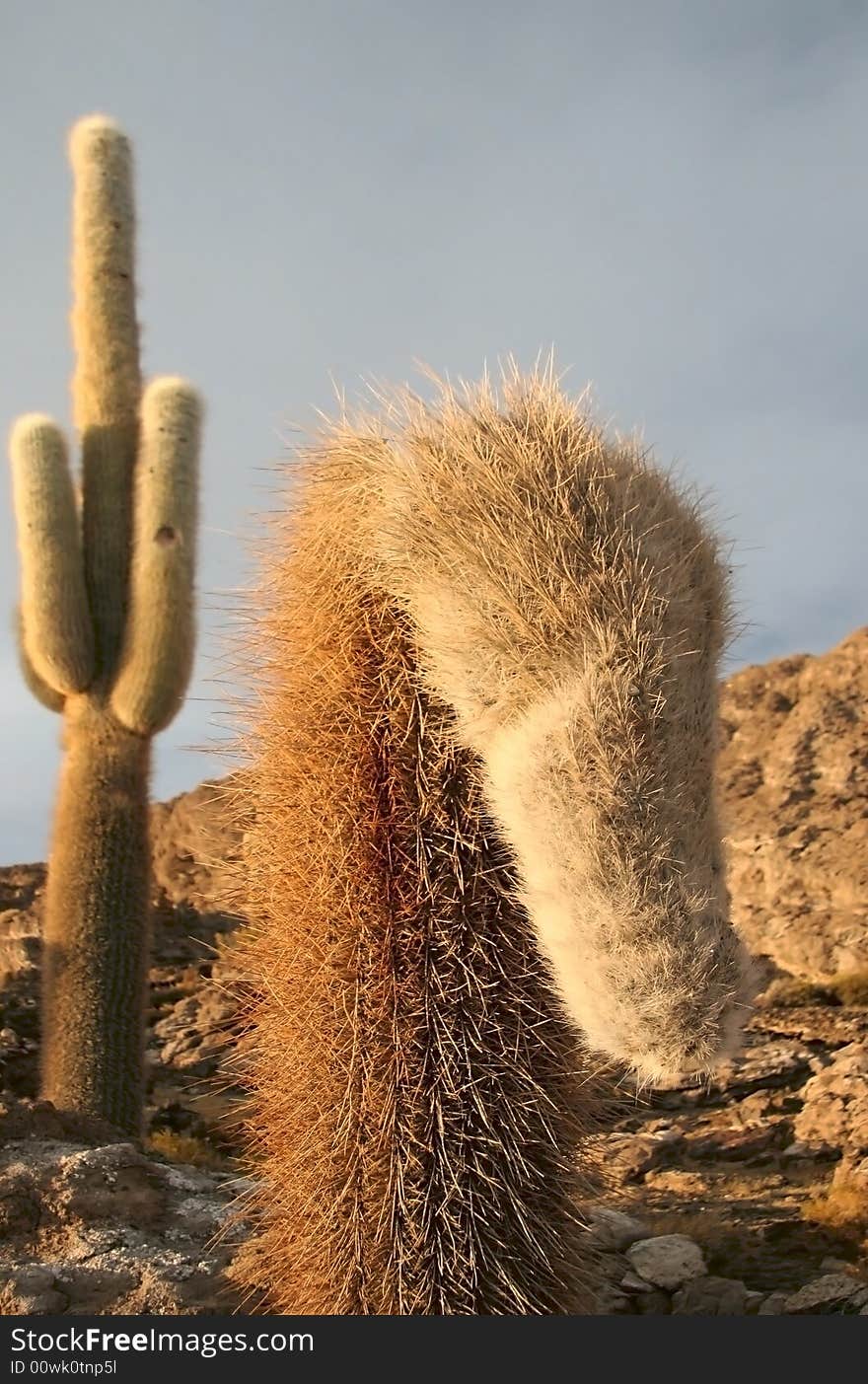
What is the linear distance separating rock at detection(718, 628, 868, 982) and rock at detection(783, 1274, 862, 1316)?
186 inches

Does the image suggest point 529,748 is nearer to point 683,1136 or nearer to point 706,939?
point 706,939

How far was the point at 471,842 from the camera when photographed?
9.71ft

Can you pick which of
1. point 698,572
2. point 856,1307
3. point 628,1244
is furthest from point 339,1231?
point 628,1244

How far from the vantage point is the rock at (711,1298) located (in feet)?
15.5

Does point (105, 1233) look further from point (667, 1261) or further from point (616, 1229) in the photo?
point (616, 1229)

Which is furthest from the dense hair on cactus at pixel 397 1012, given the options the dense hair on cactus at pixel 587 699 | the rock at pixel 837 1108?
the rock at pixel 837 1108

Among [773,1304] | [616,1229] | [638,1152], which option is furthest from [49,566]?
[773,1304]

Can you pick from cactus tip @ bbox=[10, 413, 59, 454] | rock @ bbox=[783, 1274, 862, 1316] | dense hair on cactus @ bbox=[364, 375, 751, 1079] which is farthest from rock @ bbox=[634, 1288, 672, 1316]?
cactus tip @ bbox=[10, 413, 59, 454]

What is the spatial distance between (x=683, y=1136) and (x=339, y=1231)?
15.9 feet

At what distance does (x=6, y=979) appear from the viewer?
10.3 m

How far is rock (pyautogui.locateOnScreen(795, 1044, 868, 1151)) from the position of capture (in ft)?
21.9

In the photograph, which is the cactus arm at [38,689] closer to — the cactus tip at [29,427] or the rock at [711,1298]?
the cactus tip at [29,427]

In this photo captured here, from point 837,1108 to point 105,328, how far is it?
719cm

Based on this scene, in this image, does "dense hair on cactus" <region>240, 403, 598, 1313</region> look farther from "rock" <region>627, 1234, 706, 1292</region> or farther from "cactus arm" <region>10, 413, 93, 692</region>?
"cactus arm" <region>10, 413, 93, 692</region>
